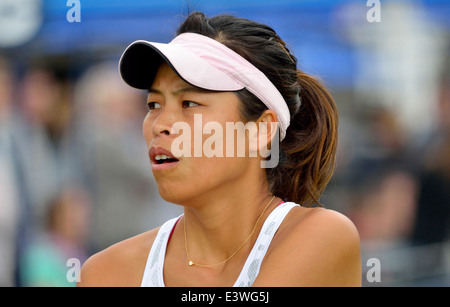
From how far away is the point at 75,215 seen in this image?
486 centimetres

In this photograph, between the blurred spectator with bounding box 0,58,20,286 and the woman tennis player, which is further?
the blurred spectator with bounding box 0,58,20,286

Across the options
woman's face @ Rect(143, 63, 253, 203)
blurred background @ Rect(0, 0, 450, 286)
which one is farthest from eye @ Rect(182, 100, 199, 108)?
blurred background @ Rect(0, 0, 450, 286)

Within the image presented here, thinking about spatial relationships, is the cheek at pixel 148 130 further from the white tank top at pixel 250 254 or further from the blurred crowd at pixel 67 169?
the blurred crowd at pixel 67 169

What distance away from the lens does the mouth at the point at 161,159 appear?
2105 millimetres

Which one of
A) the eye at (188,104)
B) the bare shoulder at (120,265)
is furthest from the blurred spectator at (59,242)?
the eye at (188,104)

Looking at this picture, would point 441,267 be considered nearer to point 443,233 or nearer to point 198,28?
point 443,233

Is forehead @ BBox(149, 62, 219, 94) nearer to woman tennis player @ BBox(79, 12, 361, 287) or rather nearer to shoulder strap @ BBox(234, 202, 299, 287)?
woman tennis player @ BBox(79, 12, 361, 287)

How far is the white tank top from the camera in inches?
82.6

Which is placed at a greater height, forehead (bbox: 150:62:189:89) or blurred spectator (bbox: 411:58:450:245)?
forehead (bbox: 150:62:189:89)

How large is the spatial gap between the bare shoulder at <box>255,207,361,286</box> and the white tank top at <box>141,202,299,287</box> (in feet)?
0.18

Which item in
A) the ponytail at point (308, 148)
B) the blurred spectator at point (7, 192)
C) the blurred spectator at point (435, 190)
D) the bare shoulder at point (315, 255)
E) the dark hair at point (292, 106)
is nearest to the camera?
the bare shoulder at point (315, 255)

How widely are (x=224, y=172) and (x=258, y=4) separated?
2.80 metres

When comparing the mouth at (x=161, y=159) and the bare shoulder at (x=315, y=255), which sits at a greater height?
the mouth at (x=161, y=159)
